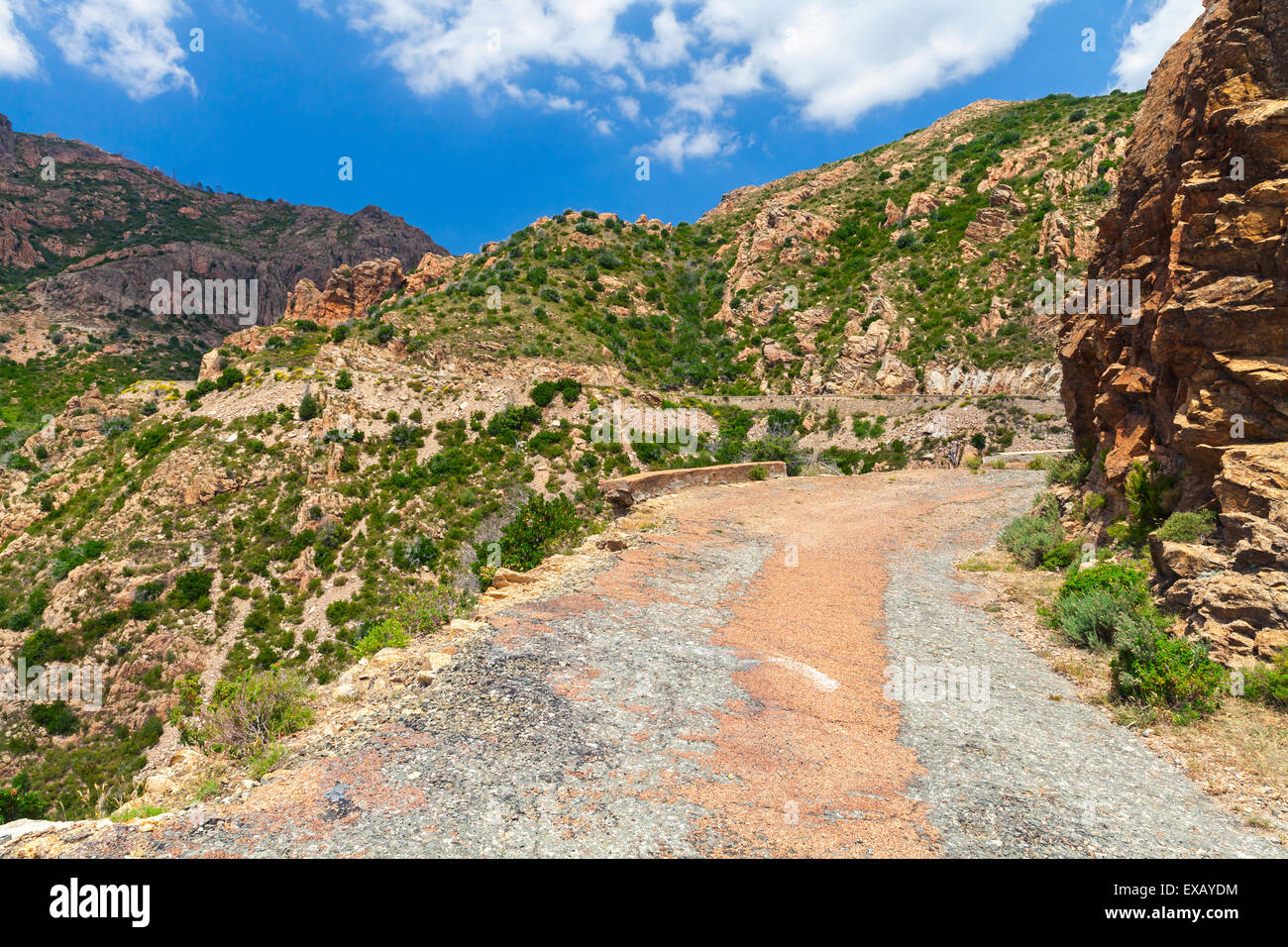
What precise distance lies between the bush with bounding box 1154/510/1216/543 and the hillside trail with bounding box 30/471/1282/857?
8.80ft

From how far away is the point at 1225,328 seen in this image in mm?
8750

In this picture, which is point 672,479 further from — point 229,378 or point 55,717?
point 229,378

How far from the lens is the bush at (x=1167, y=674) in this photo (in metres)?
6.45

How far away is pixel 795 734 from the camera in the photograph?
592 cm

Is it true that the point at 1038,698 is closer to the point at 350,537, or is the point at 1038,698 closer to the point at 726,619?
the point at 726,619

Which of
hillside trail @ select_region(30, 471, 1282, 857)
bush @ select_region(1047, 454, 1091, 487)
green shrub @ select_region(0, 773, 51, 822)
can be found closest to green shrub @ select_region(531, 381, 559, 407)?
hillside trail @ select_region(30, 471, 1282, 857)

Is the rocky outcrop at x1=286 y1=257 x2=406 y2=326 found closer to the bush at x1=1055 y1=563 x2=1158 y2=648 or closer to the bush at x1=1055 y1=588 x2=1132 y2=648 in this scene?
the bush at x1=1055 y1=563 x2=1158 y2=648

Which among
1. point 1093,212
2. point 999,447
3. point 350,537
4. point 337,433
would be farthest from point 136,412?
point 1093,212

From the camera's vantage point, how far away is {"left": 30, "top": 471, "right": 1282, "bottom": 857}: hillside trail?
4.04 metres

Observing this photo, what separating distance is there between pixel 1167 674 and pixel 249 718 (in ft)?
32.0

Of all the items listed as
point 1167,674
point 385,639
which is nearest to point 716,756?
point 385,639

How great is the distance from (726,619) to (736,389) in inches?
1606

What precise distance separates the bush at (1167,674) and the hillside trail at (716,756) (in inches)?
20.6

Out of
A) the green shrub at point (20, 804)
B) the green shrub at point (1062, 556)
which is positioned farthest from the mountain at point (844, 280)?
the green shrub at point (20, 804)
